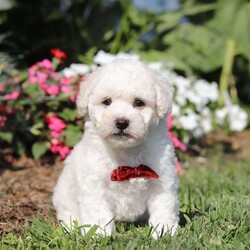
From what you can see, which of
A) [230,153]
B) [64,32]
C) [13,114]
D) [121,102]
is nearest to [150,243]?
[121,102]

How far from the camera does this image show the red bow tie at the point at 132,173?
3287 millimetres

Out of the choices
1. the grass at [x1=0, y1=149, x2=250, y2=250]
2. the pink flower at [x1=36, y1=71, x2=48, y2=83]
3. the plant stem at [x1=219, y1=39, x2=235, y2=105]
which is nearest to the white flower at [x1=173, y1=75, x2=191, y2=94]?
the plant stem at [x1=219, y1=39, x2=235, y2=105]

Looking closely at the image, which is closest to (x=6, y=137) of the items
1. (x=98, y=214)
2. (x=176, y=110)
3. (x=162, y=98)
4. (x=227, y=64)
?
(x=176, y=110)

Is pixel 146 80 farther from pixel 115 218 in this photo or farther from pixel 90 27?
pixel 90 27

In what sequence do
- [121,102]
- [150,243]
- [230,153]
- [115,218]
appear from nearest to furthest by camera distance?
[150,243] → [121,102] → [115,218] → [230,153]

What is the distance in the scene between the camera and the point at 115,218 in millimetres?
3463

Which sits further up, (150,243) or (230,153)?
(150,243)

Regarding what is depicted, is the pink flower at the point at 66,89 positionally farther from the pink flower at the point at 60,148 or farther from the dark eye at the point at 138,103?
the dark eye at the point at 138,103

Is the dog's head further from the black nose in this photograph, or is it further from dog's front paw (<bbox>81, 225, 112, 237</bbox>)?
dog's front paw (<bbox>81, 225, 112, 237</bbox>)

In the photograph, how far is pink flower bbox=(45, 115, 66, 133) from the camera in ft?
18.0

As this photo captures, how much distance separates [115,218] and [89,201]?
257 millimetres

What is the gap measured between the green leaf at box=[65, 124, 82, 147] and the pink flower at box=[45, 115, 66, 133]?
8cm

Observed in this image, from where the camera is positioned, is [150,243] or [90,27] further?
[90,27]

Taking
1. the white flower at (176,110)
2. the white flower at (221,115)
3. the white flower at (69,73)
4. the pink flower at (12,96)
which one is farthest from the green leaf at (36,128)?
the white flower at (221,115)
